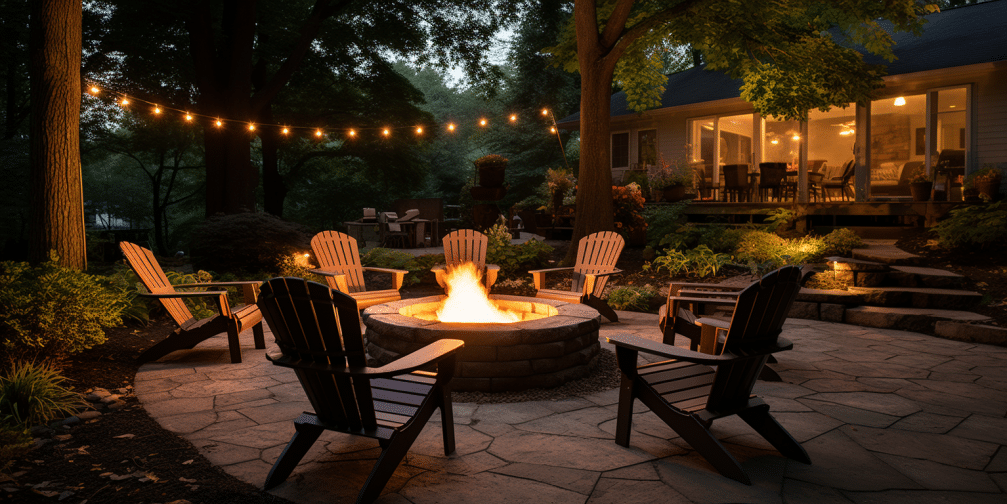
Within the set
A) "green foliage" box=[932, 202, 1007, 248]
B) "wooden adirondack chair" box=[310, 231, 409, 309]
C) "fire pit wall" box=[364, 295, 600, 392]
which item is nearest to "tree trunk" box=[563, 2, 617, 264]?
"wooden adirondack chair" box=[310, 231, 409, 309]

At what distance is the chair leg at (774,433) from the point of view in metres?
2.60

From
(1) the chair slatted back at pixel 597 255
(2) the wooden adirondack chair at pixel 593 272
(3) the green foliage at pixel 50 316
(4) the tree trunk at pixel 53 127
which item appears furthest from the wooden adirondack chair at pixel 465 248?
(4) the tree trunk at pixel 53 127

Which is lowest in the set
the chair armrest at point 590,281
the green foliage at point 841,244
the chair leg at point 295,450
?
the chair leg at point 295,450

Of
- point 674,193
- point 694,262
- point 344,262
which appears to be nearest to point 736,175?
point 674,193

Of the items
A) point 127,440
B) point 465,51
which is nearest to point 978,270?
point 127,440

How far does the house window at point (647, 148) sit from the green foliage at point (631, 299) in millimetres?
7728

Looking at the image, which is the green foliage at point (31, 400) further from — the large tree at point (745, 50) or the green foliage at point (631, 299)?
the large tree at point (745, 50)

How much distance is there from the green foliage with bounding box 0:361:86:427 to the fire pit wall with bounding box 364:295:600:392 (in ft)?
5.58

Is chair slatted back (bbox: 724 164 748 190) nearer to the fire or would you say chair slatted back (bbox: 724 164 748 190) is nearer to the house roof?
the house roof

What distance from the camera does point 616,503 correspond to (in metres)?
2.21

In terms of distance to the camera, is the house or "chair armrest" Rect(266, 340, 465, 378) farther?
the house

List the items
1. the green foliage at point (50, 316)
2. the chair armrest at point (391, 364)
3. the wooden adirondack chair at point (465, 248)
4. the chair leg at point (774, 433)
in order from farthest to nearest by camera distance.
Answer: the wooden adirondack chair at point (465, 248) < the green foliage at point (50, 316) < the chair leg at point (774, 433) < the chair armrest at point (391, 364)

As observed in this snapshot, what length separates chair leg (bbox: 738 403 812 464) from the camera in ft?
8.54

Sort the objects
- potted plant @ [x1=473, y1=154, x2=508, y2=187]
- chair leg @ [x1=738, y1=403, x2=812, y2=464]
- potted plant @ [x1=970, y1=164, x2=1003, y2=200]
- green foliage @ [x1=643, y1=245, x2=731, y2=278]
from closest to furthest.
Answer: chair leg @ [x1=738, y1=403, x2=812, y2=464], green foliage @ [x1=643, y1=245, x2=731, y2=278], potted plant @ [x1=473, y1=154, x2=508, y2=187], potted plant @ [x1=970, y1=164, x2=1003, y2=200]
